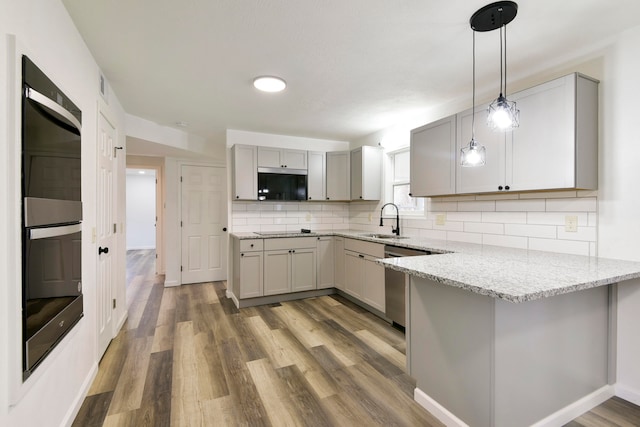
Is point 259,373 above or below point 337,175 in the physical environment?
below

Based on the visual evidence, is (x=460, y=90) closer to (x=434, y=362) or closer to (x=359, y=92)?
(x=359, y=92)

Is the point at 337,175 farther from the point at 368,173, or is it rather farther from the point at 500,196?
the point at 500,196

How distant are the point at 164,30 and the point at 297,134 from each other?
264 cm

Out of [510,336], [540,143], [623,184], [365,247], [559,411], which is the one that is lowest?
[559,411]

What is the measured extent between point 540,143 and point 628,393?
1.69m

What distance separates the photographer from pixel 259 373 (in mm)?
2240

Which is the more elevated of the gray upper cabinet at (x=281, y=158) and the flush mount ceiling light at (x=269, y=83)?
the flush mount ceiling light at (x=269, y=83)

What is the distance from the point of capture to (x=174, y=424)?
170 centimetres

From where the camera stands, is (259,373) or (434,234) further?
(434,234)

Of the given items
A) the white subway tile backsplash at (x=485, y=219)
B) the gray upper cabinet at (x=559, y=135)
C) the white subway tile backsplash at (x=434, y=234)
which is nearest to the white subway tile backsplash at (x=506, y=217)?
the white subway tile backsplash at (x=485, y=219)

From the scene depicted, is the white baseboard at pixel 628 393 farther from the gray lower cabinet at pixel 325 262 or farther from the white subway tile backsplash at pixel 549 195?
the gray lower cabinet at pixel 325 262

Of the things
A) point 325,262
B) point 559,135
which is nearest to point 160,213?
point 325,262

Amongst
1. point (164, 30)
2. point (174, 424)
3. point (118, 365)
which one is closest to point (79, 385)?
point (118, 365)

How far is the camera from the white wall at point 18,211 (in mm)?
1072
